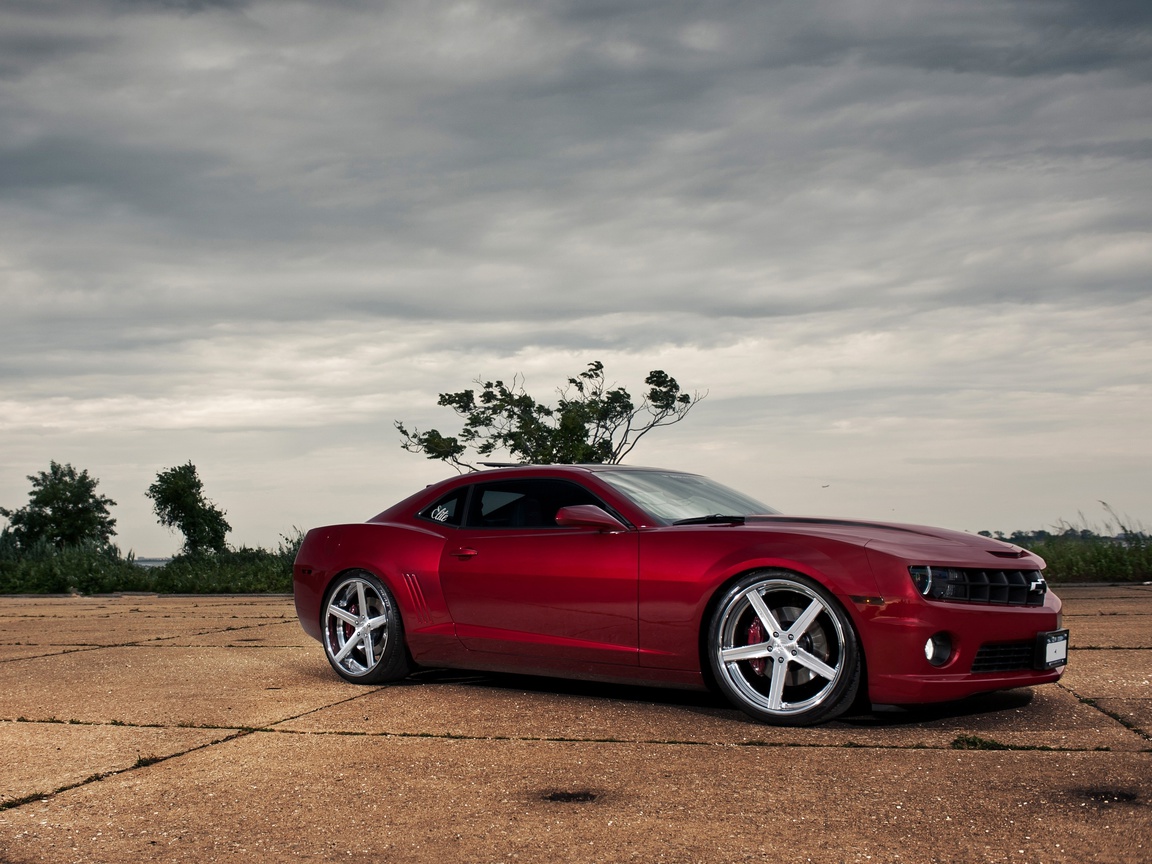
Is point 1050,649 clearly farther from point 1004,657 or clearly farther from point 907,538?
point 907,538

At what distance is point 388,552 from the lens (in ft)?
22.9

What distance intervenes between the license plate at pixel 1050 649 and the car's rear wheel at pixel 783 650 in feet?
3.09

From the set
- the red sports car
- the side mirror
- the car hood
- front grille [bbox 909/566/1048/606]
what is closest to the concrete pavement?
the red sports car

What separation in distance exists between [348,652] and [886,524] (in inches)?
133

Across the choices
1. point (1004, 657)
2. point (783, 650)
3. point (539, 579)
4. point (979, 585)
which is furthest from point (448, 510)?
point (1004, 657)

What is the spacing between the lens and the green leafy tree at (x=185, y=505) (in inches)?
3290

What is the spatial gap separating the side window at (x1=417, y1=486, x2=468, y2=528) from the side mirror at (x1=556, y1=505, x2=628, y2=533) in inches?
45.1

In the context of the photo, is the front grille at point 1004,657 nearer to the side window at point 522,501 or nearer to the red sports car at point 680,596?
the red sports car at point 680,596

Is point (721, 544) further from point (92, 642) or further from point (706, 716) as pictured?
point (92, 642)

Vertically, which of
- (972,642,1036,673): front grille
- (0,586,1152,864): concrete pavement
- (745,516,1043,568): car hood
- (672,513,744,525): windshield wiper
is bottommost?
(0,586,1152,864): concrete pavement

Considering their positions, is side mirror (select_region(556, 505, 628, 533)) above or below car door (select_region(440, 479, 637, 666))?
above

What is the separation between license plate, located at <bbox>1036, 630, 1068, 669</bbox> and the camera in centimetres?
545

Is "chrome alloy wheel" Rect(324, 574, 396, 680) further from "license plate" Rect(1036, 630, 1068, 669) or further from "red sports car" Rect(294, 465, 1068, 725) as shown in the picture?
"license plate" Rect(1036, 630, 1068, 669)

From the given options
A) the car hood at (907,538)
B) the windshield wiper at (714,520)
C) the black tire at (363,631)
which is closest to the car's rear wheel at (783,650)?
the car hood at (907,538)
